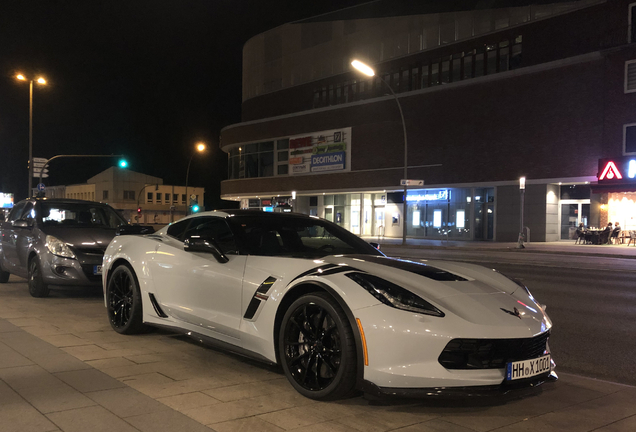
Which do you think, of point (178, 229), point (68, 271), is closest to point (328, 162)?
point (68, 271)

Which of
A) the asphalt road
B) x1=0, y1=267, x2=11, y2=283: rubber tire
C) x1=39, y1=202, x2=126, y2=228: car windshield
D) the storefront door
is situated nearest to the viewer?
the asphalt road

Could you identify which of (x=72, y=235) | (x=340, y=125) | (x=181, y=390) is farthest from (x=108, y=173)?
(x=181, y=390)

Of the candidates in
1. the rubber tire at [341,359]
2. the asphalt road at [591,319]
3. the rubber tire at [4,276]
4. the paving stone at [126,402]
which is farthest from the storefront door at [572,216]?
the paving stone at [126,402]

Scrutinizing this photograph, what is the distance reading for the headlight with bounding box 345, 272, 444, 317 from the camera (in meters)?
3.53

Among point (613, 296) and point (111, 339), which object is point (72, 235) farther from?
point (613, 296)

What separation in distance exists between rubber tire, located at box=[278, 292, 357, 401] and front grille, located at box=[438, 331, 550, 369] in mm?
604

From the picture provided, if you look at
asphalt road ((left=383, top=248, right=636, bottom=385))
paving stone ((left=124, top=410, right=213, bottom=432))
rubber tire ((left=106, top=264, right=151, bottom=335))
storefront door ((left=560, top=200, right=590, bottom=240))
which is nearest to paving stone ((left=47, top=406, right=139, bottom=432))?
paving stone ((left=124, top=410, right=213, bottom=432))

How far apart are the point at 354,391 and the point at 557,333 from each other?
4112 mm

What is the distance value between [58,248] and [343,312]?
6.23 meters

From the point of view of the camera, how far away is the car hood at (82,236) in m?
8.34

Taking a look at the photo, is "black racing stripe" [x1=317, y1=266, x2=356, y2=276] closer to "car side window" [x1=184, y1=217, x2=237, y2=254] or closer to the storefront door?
"car side window" [x1=184, y1=217, x2=237, y2=254]

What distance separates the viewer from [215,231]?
556 cm

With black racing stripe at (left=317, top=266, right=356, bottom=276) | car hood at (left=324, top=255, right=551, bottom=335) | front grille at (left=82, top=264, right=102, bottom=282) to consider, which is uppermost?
black racing stripe at (left=317, top=266, right=356, bottom=276)

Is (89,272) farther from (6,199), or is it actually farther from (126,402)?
(6,199)
